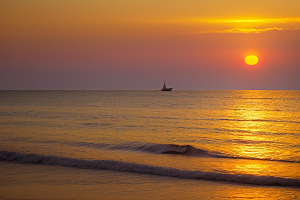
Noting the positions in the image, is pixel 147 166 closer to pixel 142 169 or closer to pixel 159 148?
pixel 142 169

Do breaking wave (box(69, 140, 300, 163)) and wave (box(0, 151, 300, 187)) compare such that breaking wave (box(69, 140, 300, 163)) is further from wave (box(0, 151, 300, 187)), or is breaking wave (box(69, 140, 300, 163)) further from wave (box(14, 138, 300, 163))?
wave (box(0, 151, 300, 187))

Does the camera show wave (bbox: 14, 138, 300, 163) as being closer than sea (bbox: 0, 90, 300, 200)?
No

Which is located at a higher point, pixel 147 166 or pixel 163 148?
pixel 147 166

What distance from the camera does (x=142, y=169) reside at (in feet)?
43.4

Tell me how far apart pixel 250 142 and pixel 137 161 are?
10.2 metres

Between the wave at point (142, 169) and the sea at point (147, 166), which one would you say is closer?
the sea at point (147, 166)

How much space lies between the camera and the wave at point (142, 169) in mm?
11461

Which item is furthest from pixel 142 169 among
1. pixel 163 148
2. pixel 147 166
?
pixel 163 148

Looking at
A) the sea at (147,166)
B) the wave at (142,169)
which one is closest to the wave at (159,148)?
the sea at (147,166)

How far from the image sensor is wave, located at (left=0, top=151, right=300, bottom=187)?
11.5 meters

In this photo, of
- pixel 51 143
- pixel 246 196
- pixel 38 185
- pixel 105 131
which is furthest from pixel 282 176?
pixel 105 131

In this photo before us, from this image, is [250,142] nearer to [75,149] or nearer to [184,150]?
[184,150]

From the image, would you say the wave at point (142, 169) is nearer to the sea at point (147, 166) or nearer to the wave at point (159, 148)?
the sea at point (147, 166)

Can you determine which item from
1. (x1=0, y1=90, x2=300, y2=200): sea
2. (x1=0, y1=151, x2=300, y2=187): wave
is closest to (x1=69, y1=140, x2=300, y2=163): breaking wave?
(x1=0, y1=90, x2=300, y2=200): sea
